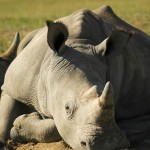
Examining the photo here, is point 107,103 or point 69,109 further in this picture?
point 69,109

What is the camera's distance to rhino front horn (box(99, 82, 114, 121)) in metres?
5.48

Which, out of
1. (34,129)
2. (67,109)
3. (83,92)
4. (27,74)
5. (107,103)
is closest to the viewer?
(107,103)

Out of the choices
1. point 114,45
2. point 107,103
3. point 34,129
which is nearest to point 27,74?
point 34,129

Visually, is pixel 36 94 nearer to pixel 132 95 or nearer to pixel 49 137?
pixel 49 137

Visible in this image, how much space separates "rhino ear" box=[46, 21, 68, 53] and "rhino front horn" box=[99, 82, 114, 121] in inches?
49.6

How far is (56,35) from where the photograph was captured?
261 inches

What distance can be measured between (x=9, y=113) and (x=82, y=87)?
2179 mm

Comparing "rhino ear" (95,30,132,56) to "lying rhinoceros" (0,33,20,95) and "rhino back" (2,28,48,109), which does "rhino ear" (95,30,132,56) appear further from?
"lying rhinoceros" (0,33,20,95)

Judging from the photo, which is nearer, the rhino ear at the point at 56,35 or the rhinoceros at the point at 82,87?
the rhinoceros at the point at 82,87

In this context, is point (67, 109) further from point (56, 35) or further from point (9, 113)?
point (9, 113)

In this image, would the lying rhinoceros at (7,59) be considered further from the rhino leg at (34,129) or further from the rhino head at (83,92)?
the rhino head at (83,92)

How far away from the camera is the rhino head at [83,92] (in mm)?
5625

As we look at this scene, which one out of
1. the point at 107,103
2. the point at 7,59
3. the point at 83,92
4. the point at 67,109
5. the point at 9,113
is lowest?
the point at 7,59

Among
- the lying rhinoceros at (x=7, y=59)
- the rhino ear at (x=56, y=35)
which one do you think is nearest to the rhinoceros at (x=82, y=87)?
the rhino ear at (x=56, y=35)
